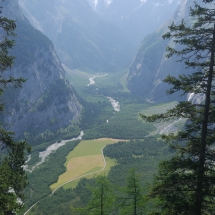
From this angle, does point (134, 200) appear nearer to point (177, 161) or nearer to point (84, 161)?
point (177, 161)

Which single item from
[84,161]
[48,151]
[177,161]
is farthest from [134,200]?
[48,151]

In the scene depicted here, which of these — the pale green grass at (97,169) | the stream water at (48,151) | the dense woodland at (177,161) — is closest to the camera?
the dense woodland at (177,161)

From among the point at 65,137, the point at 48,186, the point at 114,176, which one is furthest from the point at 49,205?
the point at 65,137

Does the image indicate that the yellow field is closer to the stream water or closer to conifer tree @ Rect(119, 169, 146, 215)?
the stream water

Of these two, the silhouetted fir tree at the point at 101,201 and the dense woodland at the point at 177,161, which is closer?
the dense woodland at the point at 177,161

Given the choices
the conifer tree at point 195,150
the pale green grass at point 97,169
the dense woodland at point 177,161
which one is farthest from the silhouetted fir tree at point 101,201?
the pale green grass at point 97,169

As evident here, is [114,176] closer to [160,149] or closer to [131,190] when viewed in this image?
[160,149]

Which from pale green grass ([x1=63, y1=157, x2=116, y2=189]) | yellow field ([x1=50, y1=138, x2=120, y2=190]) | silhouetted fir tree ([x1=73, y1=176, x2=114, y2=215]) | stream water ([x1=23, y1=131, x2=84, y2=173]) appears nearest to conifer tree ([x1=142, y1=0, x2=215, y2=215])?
silhouetted fir tree ([x1=73, y1=176, x2=114, y2=215])

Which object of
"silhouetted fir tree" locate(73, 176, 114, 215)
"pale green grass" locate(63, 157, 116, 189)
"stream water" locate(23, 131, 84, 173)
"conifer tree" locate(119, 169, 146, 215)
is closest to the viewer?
"silhouetted fir tree" locate(73, 176, 114, 215)

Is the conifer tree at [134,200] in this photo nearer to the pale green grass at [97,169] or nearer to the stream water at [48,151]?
Result: the pale green grass at [97,169]
